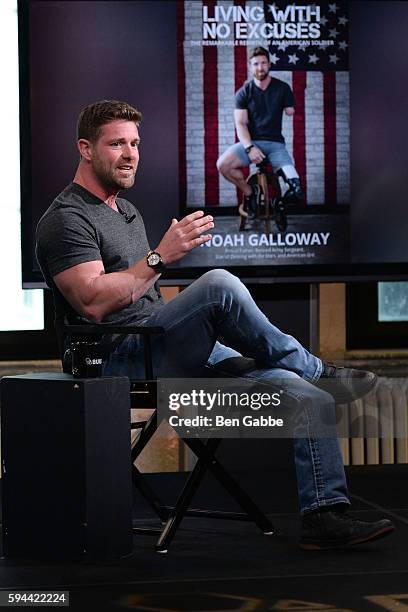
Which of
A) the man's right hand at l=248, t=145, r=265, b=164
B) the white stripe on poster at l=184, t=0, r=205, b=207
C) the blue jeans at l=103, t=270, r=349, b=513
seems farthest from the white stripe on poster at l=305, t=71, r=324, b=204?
the blue jeans at l=103, t=270, r=349, b=513

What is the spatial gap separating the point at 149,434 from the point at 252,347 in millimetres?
504

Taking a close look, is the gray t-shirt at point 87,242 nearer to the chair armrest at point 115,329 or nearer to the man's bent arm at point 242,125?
the chair armrest at point 115,329

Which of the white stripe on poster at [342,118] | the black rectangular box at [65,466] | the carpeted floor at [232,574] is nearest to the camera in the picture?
the carpeted floor at [232,574]

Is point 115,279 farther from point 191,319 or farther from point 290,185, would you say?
point 290,185

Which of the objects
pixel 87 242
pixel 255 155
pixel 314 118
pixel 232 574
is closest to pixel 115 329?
pixel 87 242

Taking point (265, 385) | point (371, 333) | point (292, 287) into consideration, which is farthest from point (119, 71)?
point (265, 385)

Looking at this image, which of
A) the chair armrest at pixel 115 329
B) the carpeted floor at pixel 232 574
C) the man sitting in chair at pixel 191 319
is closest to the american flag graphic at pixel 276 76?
the man sitting in chair at pixel 191 319

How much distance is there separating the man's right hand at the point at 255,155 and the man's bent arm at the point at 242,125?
3 cm

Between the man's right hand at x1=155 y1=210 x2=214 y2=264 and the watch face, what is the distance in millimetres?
15

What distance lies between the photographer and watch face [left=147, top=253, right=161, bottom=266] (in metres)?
3.11

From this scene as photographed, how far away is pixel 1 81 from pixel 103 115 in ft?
6.12

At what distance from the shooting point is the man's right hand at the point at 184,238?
3125mm

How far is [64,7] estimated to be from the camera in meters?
4.83

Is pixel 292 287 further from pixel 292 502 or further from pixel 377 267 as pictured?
pixel 292 502
